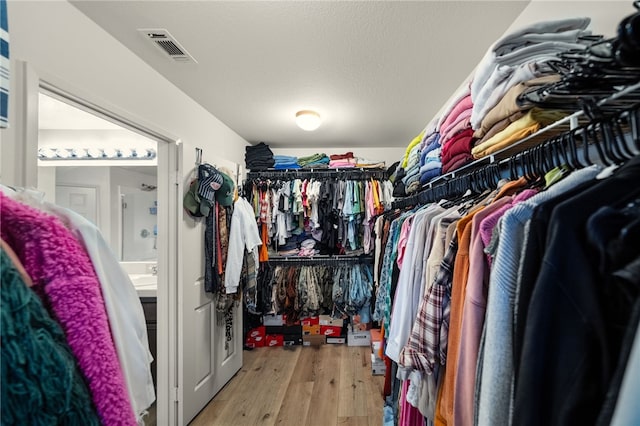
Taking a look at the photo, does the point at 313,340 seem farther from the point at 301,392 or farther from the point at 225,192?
the point at 225,192

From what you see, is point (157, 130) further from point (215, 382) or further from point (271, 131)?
point (215, 382)

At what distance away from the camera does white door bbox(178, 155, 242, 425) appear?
199cm

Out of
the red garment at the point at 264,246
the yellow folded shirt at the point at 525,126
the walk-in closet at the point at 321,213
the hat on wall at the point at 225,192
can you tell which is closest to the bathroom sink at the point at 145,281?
the walk-in closet at the point at 321,213

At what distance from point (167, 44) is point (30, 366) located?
158 centimetres

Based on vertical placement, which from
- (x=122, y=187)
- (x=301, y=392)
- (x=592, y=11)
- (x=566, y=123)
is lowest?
(x=301, y=392)

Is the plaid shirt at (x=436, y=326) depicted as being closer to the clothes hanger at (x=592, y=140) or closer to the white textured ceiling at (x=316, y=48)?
Answer: the clothes hanger at (x=592, y=140)

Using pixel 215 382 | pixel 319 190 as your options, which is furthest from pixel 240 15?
pixel 215 382

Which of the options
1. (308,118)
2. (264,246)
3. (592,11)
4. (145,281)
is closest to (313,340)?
(264,246)

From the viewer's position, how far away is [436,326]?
2.85 ft

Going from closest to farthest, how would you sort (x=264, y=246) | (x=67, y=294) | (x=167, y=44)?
(x=67, y=294) < (x=167, y=44) < (x=264, y=246)

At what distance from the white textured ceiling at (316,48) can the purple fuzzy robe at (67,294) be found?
1152 mm

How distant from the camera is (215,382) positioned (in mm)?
2377

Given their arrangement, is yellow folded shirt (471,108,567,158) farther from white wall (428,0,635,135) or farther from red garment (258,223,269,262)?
red garment (258,223,269,262)

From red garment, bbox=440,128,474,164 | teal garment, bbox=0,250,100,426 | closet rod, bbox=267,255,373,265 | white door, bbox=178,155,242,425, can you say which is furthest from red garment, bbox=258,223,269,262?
teal garment, bbox=0,250,100,426
